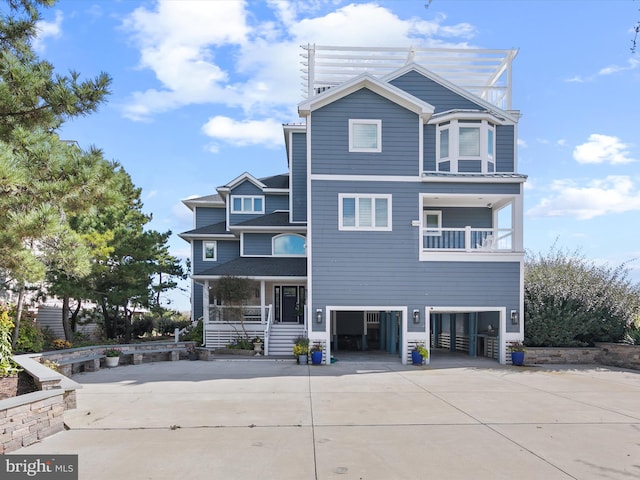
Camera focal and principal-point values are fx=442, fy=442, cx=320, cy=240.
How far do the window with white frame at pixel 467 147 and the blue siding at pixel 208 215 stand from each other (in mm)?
13489

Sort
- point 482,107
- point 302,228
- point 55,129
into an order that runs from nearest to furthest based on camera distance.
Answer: point 55,129 < point 482,107 < point 302,228

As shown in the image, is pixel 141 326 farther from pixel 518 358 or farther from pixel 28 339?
pixel 518 358

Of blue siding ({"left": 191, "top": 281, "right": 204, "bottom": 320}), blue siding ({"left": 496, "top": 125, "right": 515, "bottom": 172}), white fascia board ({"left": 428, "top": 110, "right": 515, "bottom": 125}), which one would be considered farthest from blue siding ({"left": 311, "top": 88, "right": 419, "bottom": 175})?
blue siding ({"left": 191, "top": 281, "right": 204, "bottom": 320})

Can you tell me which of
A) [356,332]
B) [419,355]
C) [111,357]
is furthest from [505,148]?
[111,357]

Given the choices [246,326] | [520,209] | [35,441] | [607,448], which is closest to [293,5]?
[35,441]

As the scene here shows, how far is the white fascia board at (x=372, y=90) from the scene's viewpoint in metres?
15.0

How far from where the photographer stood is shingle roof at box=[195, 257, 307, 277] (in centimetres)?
1864

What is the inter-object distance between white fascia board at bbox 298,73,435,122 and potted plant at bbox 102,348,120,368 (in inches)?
399

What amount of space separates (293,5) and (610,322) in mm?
15180

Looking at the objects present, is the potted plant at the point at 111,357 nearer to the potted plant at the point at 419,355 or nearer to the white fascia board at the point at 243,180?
the potted plant at the point at 419,355

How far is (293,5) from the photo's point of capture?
6.09 m

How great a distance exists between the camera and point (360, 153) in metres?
15.2

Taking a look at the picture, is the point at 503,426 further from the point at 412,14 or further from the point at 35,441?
the point at 35,441

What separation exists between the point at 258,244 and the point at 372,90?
9367 mm
